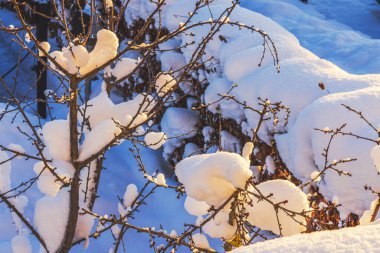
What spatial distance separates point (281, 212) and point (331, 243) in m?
0.86

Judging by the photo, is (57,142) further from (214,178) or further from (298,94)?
(298,94)

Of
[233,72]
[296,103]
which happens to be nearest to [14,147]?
[296,103]

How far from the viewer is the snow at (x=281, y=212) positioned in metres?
1.79

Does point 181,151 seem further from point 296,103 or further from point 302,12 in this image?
point 302,12

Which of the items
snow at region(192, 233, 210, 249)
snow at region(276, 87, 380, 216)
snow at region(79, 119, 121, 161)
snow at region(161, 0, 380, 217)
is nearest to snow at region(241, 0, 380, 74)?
snow at region(161, 0, 380, 217)

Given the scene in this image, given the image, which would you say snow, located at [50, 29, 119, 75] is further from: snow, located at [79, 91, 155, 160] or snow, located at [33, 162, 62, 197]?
snow, located at [33, 162, 62, 197]

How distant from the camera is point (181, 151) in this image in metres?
5.70

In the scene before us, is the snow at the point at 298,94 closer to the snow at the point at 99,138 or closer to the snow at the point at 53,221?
the snow at the point at 99,138

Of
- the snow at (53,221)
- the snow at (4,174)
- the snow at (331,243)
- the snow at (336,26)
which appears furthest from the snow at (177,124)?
the snow at (331,243)

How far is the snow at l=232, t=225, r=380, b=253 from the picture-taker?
952 mm

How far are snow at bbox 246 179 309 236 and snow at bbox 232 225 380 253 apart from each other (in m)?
0.71

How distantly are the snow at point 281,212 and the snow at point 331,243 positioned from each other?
71 cm

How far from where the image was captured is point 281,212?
184 centimetres

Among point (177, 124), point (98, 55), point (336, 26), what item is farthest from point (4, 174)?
point (336, 26)
